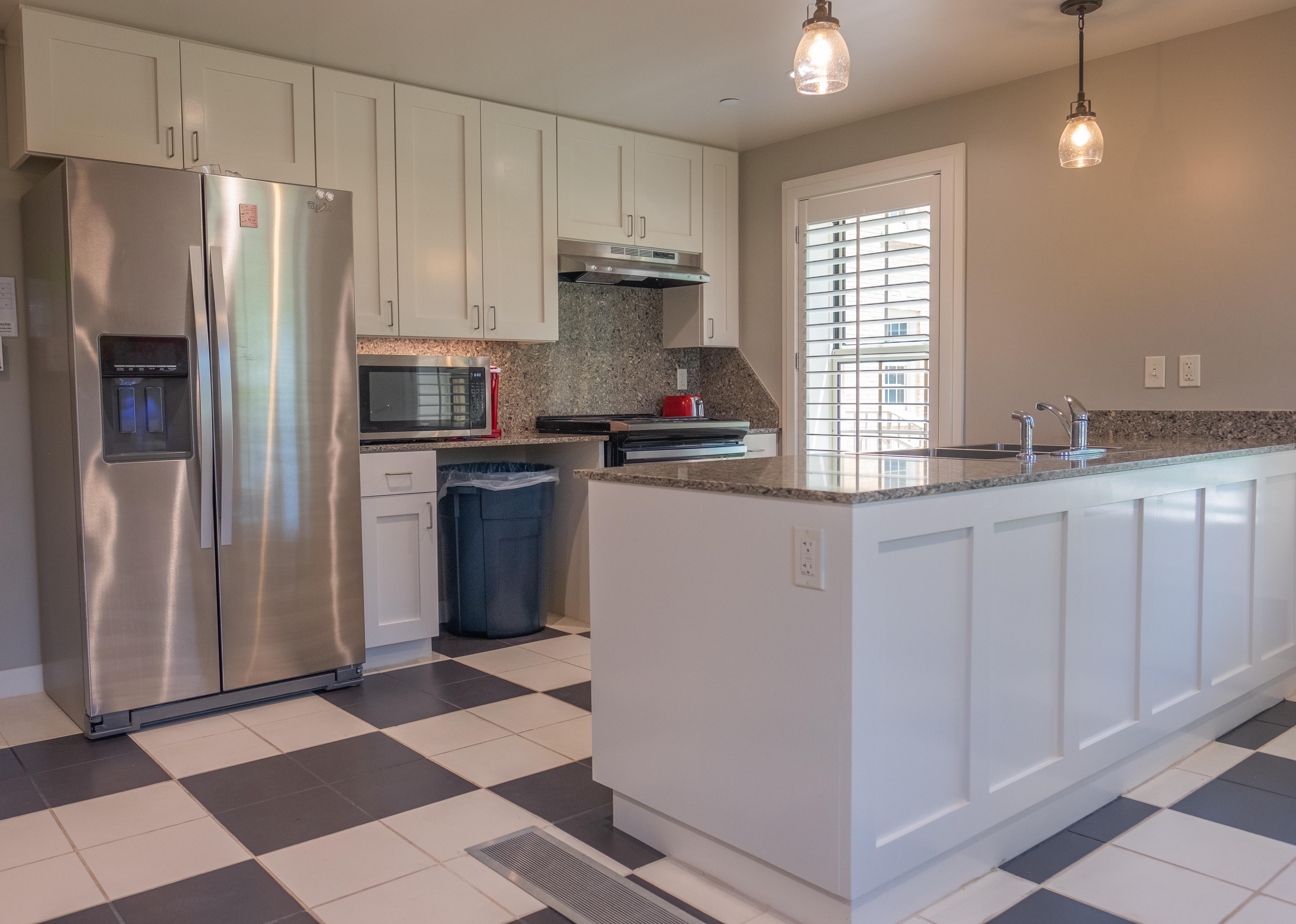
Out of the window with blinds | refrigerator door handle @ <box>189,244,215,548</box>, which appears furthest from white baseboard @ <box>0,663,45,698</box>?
the window with blinds

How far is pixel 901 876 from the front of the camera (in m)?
1.76

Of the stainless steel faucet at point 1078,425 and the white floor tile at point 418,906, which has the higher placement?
the stainless steel faucet at point 1078,425

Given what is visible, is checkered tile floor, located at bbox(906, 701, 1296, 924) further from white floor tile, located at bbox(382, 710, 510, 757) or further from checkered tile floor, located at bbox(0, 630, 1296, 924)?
white floor tile, located at bbox(382, 710, 510, 757)

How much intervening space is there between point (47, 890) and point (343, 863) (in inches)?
22.5

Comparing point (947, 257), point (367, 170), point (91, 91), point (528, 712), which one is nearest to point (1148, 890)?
point (528, 712)

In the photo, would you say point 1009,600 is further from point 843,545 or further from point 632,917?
point 632,917

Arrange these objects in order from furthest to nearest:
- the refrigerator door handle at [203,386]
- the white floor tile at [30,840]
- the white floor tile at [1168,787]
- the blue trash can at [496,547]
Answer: the blue trash can at [496,547] < the refrigerator door handle at [203,386] < the white floor tile at [1168,787] < the white floor tile at [30,840]

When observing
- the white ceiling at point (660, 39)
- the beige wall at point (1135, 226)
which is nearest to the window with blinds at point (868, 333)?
the beige wall at point (1135, 226)

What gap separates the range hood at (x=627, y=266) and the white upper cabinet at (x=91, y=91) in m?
1.61

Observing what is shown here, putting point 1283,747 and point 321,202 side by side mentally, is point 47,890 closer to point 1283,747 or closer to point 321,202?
point 321,202

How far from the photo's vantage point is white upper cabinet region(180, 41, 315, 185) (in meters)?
3.21

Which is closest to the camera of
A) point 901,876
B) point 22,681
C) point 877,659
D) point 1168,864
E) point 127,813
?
point 877,659

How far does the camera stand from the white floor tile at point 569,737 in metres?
2.64

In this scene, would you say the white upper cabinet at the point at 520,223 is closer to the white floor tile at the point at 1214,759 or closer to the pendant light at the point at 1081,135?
the pendant light at the point at 1081,135
